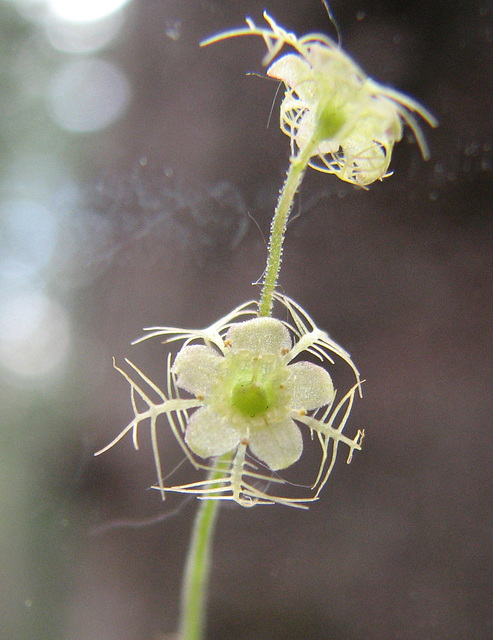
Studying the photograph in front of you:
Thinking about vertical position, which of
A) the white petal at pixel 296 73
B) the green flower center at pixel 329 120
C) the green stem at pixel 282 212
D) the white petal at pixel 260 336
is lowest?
the white petal at pixel 260 336

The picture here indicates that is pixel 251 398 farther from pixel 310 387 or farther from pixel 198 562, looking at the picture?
pixel 198 562

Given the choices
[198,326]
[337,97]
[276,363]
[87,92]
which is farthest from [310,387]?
[87,92]

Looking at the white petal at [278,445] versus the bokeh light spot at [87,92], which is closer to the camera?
the white petal at [278,445]

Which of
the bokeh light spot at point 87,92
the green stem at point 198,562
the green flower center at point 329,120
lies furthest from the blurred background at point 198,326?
the green flower center at point 329,120

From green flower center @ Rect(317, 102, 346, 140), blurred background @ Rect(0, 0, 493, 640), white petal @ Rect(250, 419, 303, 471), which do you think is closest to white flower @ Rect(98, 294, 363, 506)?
white petal @ Rect(250, 419, 303, 471)

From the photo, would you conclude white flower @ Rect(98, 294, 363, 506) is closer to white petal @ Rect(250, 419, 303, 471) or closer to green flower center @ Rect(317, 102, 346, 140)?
white petal @ Rect(250, 419, 303, 471)

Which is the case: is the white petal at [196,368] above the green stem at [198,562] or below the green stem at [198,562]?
above

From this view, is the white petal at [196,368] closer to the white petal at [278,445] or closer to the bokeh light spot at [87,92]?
the white petal at [278,445]
